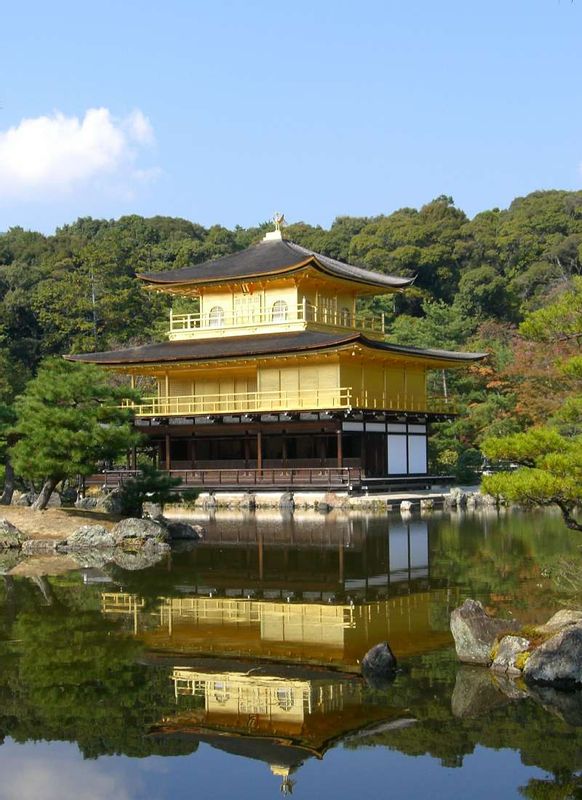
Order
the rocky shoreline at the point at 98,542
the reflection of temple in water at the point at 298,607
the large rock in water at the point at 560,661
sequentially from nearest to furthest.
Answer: the large rock in water at the point at 560,661
the reflection of temple in water at the point at 298,607
the rocky shoreline at the point at 98,542

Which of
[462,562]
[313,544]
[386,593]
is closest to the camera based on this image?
[386,593]

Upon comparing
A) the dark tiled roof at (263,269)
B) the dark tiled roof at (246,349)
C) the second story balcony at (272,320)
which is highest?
the dark tiled roof at (263,269)

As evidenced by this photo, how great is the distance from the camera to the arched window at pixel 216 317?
44.4 m


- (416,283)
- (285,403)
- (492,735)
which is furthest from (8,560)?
(416,283)

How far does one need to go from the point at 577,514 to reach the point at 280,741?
2251cm

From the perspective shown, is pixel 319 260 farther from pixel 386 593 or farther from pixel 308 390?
pixel 386 593

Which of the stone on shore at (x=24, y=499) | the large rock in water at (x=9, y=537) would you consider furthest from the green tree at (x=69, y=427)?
the stone on shore at (x=24, y=499)

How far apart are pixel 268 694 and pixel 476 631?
8.27ft

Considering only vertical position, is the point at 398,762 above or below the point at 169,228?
below

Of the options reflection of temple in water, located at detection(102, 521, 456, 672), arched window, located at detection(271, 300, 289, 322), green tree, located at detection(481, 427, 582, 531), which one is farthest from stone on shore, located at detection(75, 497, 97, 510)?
green tree, located at detection(481, 427, 582, 531)

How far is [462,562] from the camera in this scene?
1955cm

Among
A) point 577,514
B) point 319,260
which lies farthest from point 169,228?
point 577,514

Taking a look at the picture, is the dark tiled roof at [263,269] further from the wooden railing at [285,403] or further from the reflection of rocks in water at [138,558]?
the reflection of rocks in water at [138,558]

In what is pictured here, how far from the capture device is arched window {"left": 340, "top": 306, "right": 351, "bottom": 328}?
145ft
